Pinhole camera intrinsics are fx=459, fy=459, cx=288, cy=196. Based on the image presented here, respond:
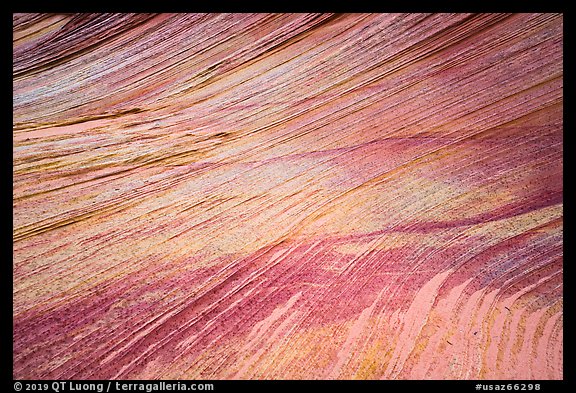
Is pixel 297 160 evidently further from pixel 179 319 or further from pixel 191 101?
pixel 179 319

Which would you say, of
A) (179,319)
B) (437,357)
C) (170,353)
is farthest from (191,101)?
(437,357)

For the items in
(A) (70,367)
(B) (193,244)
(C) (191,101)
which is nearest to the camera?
(A) (70,367)

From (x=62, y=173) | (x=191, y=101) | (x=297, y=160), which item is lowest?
(x=297, y=160)

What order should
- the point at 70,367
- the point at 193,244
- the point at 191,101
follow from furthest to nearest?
the point at 191,101, the point at 193,244, the point at 70,367

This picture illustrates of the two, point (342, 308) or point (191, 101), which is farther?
point (191, 101)

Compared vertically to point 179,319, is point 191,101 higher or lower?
higher

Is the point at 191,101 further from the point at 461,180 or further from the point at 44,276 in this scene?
the point at 461,180
